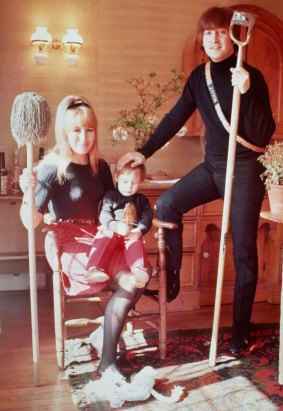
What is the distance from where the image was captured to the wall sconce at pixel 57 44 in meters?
3.56

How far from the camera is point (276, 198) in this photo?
2.38m

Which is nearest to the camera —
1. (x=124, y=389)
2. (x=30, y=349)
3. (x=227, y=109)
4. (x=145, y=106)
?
(x=124, y=389)

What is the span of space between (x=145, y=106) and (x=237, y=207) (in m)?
1.38

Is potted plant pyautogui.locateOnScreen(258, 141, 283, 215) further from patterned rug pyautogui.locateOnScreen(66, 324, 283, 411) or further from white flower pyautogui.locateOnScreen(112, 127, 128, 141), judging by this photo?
white flower pyautogui.locateOnScreen(112, 127, 128, 141)

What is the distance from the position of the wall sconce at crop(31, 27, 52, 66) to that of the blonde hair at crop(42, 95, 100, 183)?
1.25 m

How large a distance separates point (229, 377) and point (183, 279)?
1031 millimetres

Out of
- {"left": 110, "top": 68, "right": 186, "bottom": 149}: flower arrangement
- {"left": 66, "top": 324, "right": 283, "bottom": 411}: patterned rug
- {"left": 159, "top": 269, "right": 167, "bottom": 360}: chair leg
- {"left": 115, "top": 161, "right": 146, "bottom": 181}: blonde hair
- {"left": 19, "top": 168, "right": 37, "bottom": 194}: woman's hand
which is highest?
{"left": 110, "top": 68, "right": 186, "bottom": 149}: flower arrangement

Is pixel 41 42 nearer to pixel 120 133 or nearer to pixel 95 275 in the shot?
pixel 120 133

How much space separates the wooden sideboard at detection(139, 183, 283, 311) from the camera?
3.38 meters

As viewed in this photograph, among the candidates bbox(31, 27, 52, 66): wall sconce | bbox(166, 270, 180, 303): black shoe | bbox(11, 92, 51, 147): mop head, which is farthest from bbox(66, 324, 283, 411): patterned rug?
bbox(31, 27, 52, 66): wall sconce

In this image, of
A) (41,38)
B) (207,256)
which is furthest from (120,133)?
(207,256)

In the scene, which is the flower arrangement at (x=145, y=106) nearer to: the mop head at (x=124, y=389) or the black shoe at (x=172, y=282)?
the black shoe at (x=172, y=282)

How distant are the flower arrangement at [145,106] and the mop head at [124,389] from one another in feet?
5.06

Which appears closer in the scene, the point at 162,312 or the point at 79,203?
the point at 79,203
